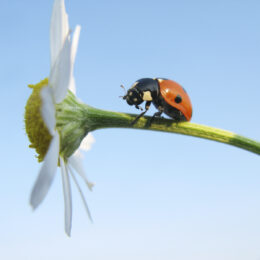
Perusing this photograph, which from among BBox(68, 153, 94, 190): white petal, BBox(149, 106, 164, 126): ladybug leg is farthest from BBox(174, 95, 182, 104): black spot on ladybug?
BBox(68, 153, 94, 190): white petal

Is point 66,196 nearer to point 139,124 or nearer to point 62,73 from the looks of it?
point 139,124

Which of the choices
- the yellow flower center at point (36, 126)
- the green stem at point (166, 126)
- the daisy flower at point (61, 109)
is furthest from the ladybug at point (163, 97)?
the yellow flower center at point (36, 126)

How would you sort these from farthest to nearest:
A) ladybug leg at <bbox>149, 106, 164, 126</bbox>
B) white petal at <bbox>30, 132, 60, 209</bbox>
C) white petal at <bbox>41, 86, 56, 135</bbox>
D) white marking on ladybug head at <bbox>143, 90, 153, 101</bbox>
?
white marking on ladybug head at <bbox>143, 90, 153, 101</bbox>
ladybug leg at <bbox>149, 106, 164, 126</bbox>
white petal at <bbox>41, 86, 56, 135</bbox>
white petal at <bbox>30, 132, 60, 209</bbox>

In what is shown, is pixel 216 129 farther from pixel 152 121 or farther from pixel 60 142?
pixel 60 142

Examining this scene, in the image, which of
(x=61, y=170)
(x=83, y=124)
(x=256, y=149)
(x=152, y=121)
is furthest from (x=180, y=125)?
(x=61, y=170)

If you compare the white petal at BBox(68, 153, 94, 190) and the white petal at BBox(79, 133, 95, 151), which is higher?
the white petal at BBox(79, 133, 95, 151)

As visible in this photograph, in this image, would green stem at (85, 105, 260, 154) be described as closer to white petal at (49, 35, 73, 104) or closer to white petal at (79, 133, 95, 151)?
white petal at (49, 35, 73, 104)
